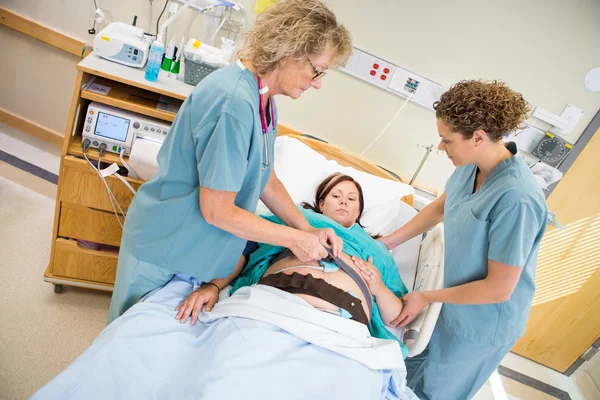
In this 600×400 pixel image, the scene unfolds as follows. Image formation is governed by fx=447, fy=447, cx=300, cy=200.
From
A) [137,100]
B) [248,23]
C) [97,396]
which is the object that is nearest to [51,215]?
[137,100]

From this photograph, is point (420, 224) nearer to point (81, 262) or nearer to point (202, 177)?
point (202, 177)

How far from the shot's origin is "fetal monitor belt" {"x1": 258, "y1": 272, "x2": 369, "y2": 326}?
4.96 feet

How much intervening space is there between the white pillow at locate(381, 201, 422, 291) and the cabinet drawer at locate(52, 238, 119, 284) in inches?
52.0

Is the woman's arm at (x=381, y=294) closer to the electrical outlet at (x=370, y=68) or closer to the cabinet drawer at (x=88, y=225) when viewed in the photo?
the cabinet drawer at (x=88, y=225)

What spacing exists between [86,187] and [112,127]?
28 cm

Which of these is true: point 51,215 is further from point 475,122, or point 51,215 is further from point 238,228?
point 475,122

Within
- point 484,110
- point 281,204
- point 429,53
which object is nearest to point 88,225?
point 281,204

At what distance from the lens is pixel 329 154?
2.48 meters

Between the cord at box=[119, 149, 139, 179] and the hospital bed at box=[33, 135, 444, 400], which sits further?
the cord at box=[119, 149, 139, 179]

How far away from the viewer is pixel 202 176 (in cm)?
119

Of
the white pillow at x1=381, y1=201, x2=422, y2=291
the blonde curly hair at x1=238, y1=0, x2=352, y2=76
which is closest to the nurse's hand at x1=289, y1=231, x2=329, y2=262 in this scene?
the blonde curly hair at x1=238, y1=0, x2=352, y2=76

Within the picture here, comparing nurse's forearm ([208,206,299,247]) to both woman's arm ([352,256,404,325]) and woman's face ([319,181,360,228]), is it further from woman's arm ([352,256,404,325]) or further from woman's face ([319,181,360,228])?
woman's face ([319,181,360,228])

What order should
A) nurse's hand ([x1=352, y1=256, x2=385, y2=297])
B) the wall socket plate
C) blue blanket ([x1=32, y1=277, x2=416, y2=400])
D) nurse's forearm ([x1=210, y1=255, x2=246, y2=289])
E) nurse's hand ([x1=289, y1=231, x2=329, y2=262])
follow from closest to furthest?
blue blanket ([x1=32, y1=277, x2=416, y2=400]) < nurse's hand ([x1=289, y1=231, x2=329, y2=262]) < nurse's forearm ([x1=210, y1=255, x2=246, y2=289]) < nurse's hand ([x1=352, y1=256, x2=385, y2=297]) < the wall socket plate

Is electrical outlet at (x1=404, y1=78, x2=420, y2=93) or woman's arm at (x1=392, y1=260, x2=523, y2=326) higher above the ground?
electrical outlet at (x1=404, y1=78, x2=420, y2=93)
